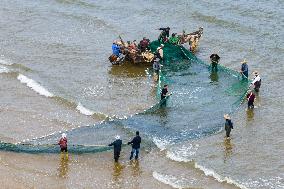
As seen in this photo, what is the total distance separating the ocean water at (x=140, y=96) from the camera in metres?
22.1

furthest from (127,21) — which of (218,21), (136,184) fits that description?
(136,184)

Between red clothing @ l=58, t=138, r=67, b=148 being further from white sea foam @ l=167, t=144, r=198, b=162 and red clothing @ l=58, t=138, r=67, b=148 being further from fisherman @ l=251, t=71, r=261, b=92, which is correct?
fisherman @ l=251, t=71, r=261, b=92

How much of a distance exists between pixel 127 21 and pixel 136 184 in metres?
23.0

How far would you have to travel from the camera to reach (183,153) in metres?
23.5

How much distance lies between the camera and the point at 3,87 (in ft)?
99.6

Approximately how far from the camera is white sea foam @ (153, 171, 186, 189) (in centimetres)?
2108

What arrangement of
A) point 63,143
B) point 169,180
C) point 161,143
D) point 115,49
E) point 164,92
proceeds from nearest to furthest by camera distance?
point 169,180
point 63,143
point 161,143
point 164,92
point 115,49

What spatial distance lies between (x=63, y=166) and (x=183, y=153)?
518 cm

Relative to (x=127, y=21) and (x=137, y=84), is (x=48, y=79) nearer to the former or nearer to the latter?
(x=137, y=84)

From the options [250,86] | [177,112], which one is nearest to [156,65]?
[177,112]

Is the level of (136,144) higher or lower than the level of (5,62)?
lower

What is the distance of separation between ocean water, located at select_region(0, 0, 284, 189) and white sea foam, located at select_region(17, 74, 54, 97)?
6 cm

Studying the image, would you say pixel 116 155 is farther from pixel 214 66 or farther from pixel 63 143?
pixel 214 66

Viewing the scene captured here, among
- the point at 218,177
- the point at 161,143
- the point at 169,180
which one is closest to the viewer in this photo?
the point at 169,180
